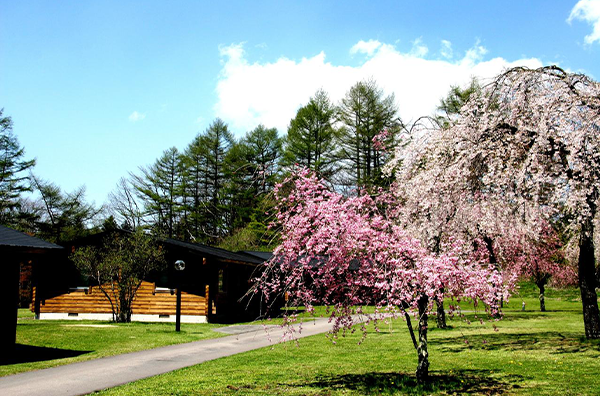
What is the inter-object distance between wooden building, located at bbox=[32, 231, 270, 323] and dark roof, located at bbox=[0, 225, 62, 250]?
9226mm

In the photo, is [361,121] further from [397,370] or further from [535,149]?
[397,370]

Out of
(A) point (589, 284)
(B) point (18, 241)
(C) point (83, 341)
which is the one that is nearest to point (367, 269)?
(A) point (589, 284)

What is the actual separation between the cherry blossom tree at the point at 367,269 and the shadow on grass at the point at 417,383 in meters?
0.45

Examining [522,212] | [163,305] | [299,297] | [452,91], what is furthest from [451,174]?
[452,91]

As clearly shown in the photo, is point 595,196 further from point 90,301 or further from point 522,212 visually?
point 90,301

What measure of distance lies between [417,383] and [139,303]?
19.4 meters

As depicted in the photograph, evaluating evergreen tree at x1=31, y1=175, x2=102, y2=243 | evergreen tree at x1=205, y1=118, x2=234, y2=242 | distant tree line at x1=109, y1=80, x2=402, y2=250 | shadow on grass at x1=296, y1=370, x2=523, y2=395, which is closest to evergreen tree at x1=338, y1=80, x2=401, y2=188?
distant tree line at x1=109, y1=80, x2=402, y2=250

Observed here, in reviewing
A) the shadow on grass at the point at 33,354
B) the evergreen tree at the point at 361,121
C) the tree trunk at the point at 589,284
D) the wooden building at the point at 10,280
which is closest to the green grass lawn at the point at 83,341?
the shadow on grass at the point at 33,354

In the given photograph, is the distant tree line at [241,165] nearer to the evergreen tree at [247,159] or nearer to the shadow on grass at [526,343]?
the evergreen tree at [247,159]

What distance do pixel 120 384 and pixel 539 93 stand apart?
11.8m

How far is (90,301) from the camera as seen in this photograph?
25.0 meters

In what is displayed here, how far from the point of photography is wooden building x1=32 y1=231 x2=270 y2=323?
76.8ft

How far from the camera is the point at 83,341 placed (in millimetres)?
15289

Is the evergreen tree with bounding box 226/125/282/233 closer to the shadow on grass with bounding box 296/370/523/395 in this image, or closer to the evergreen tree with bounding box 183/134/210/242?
the evergreen tree with bounding box 183/134/210/242
